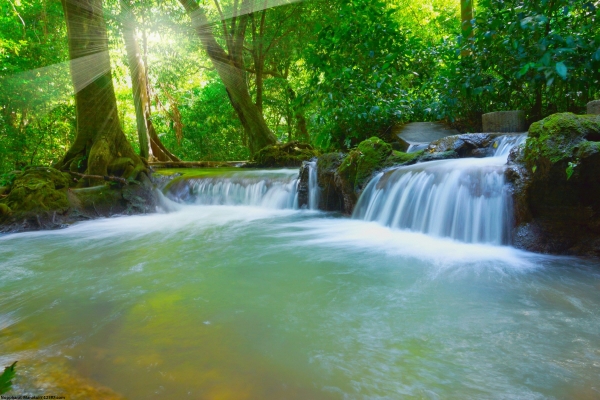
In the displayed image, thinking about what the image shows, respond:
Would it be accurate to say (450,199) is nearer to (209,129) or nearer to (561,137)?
(561,137)

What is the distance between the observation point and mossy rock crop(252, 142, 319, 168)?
43.5ft

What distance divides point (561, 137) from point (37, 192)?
8.22 meters

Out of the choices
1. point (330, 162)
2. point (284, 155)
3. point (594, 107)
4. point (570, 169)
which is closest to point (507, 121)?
point (594, 107)

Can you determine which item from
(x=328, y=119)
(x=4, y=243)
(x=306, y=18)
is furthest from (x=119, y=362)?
(x=306, y=18)

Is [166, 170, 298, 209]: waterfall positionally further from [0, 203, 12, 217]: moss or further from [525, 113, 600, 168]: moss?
[525, 113, 600, 168]: moss

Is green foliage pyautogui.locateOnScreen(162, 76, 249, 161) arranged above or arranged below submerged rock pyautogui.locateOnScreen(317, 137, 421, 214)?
above

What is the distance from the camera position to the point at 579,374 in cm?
204

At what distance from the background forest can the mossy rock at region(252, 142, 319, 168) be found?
1401mm

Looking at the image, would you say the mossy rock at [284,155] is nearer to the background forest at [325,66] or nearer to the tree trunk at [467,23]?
the background forest at [325,66]

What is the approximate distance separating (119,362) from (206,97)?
1867cm

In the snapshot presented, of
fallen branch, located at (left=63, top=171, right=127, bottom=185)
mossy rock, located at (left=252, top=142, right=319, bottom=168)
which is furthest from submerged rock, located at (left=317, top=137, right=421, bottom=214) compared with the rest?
mossy rock, located at (left=252, top=142, right=319, bottom=168)

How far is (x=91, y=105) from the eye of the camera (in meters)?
9.21

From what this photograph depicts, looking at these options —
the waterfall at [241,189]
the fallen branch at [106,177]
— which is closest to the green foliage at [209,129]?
the waterfall at [241,189]

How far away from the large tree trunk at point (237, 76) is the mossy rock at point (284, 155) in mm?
737
